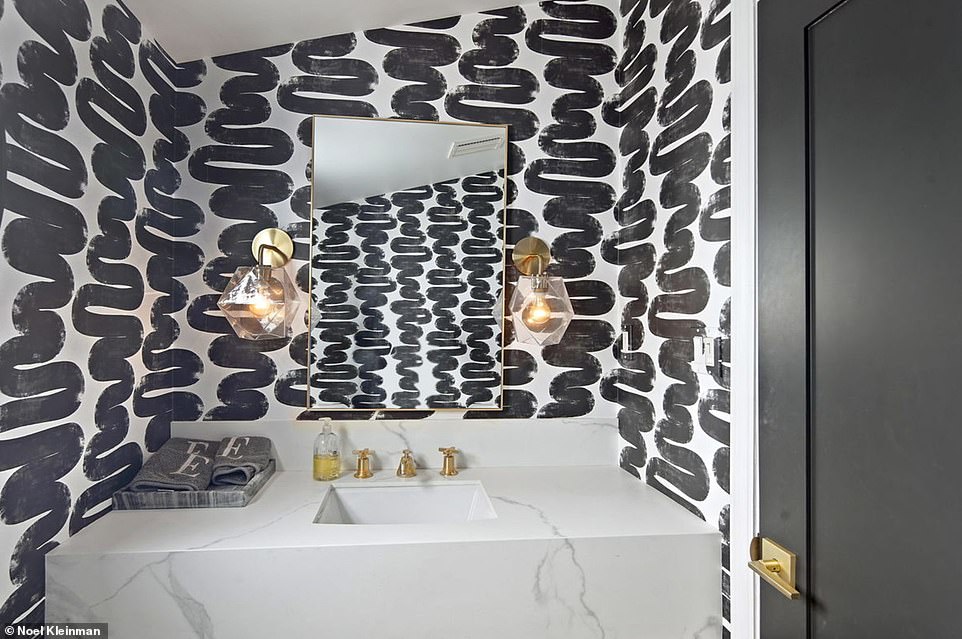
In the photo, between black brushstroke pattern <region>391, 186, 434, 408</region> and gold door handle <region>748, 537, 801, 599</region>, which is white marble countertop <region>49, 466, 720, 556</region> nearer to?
gold door handle <region>748, 537, 801, 599</region>

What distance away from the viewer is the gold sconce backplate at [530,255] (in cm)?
186

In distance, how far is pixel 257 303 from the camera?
1.63 metres

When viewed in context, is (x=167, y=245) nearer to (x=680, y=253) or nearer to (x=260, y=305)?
(x=260, y=305)

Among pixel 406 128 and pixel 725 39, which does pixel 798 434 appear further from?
pixel 406 128

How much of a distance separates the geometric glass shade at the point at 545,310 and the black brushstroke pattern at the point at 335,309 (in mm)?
537

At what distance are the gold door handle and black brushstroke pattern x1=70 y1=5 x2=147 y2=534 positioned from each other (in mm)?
1456

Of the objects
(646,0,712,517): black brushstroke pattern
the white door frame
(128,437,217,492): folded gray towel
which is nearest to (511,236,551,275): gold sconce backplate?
(646,0,712,517): black brushstroke pattern

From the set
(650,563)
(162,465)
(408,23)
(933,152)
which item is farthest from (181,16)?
(650,563)

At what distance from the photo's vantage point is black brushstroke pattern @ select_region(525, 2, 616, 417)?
1899mm

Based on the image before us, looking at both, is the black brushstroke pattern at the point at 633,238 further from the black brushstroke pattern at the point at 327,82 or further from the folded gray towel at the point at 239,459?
the folded gray towel at the point at 239,459

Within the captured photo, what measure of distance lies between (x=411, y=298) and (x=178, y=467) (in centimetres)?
81

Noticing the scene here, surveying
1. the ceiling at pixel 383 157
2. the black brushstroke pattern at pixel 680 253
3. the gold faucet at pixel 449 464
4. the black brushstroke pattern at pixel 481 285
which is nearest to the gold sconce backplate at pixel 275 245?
the ceiling at pixel 383 157

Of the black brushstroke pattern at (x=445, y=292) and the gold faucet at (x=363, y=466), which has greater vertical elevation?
the black brushstroke pattern at (x=445, y=292)

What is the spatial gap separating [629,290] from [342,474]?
1067 millimetres
